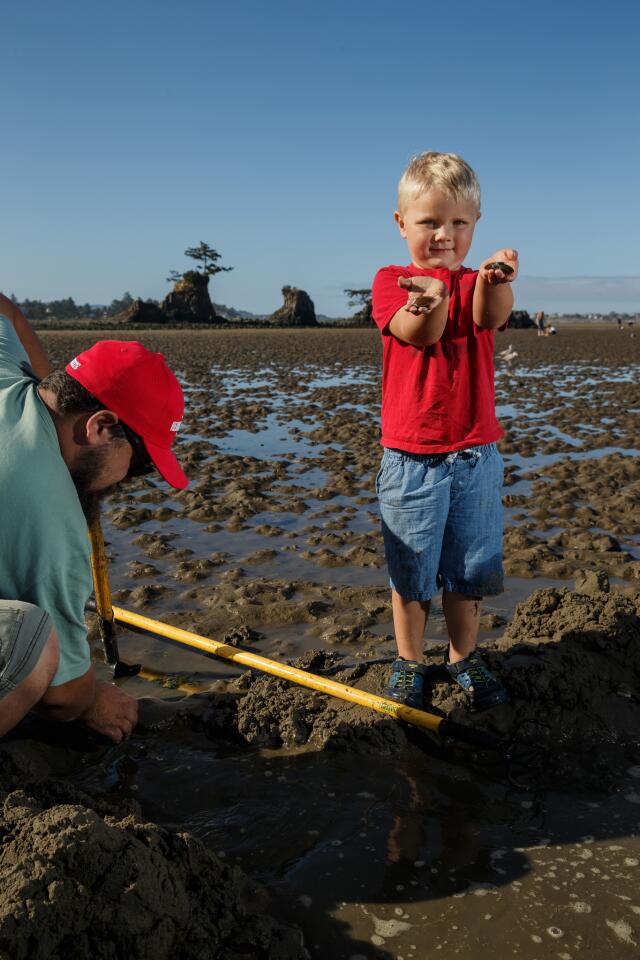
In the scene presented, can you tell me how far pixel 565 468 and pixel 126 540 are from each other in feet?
13.8

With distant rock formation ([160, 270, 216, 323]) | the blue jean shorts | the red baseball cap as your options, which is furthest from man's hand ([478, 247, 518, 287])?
distant rock formation ([160, 270, 216, 323])

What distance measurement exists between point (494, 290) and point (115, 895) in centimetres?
221

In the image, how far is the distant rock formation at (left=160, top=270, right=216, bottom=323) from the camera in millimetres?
61656

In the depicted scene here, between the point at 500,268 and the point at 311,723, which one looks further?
the point at 311,723

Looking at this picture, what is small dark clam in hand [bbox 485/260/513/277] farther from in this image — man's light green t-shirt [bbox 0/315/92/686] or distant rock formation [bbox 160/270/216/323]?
distant rock formation [bbox 160/270/216/323]

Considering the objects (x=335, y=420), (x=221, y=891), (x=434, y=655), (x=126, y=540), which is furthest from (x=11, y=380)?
(x=335, y=420)

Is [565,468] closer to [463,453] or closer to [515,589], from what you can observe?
[515,589]

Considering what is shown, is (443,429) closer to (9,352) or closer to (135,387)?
(135,387)

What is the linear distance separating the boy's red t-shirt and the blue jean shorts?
0.23 feet

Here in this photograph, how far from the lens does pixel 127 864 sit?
1.81 meters

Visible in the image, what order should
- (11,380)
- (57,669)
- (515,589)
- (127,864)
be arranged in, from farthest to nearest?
(515,589) → (11,380) → (57,669) → (127,864)

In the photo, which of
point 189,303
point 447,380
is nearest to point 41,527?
point 447,380

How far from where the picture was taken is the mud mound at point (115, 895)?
165 cm

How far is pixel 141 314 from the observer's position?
5828cm
